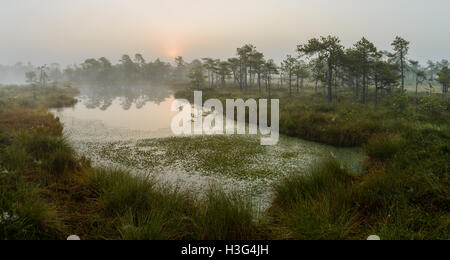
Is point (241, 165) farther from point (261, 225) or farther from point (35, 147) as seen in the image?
point (35, 147)

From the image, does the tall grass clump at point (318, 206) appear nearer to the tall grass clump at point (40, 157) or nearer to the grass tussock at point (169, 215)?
the grass tussock at point (169, 215)

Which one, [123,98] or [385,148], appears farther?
[123,98]

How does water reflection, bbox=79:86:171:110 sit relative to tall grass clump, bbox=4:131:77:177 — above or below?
above

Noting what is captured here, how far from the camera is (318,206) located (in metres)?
3.66

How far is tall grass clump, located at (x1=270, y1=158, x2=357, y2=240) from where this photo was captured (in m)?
3.04

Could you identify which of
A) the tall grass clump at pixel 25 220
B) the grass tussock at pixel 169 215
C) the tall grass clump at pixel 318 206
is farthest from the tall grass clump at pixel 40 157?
the tall grass clump at pixel 318 206

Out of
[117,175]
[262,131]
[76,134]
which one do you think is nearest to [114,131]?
[76,134]

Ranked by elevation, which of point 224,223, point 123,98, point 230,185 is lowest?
point 230,185

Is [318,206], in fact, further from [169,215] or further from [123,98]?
[123,98]

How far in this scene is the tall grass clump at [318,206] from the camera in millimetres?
3041

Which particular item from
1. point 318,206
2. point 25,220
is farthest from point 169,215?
point 318,206

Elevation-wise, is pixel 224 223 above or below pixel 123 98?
below

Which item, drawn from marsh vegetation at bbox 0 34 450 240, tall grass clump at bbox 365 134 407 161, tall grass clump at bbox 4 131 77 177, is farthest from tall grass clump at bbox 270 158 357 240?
tall grass clump at bbox 4 131 77 177

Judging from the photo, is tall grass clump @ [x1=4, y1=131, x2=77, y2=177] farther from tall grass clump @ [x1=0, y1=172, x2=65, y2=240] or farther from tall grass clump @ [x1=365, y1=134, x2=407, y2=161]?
tall grass clump @ [x1=365, y1=134, x2=407, y2=161]
